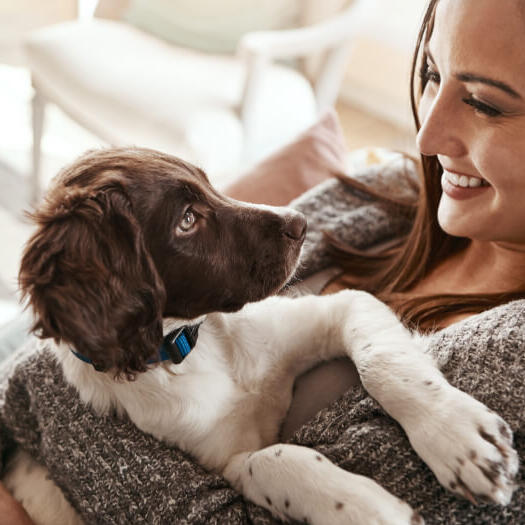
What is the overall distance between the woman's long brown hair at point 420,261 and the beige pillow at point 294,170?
248 millimetres

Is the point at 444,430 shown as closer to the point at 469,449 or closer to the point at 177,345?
the point at 469,449

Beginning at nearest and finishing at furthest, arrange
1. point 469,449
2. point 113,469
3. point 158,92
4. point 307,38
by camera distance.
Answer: point 469,449, point 113,469, point 158,92, point 307,38

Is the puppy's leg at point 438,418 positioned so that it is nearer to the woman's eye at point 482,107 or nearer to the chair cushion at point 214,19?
the woman's eye at point 482,107

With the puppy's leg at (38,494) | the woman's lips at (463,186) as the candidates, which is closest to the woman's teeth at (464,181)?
the woman's lips at (463,186)

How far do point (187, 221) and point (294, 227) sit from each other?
0.23 m

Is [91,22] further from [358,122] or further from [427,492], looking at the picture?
[427,492]

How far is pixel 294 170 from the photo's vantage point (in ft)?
6.93

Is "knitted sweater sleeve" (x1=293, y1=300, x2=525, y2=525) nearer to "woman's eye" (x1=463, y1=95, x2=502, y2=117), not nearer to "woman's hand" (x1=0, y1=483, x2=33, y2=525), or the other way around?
"woman's eye" (x1=463, y1=95, x2=502, y2=117)

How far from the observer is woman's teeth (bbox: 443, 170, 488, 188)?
1.42 meters

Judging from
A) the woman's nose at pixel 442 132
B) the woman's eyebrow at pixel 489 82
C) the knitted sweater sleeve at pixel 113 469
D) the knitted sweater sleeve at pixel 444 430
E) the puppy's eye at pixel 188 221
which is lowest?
the knitted sweater sleeve at pixel 113 469

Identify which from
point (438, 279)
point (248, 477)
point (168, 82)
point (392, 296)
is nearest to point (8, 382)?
point (248, 477)

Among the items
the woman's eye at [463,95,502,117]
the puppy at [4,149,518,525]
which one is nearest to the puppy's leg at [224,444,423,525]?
the puppy at [4,149,518,525]

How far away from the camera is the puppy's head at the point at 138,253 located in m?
1.15

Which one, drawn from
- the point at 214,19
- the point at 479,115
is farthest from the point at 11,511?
the point at 214,19
